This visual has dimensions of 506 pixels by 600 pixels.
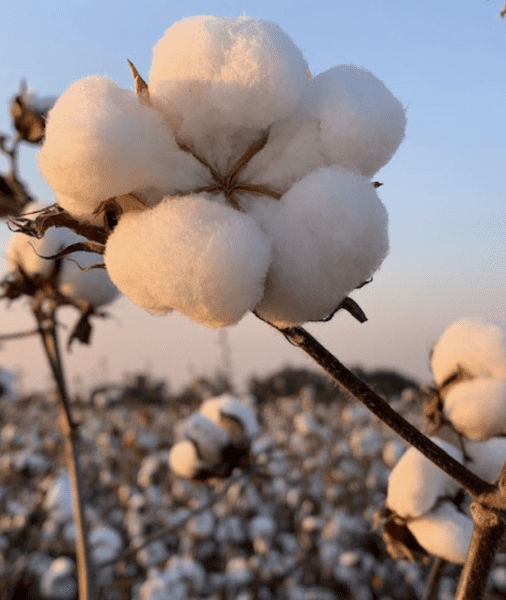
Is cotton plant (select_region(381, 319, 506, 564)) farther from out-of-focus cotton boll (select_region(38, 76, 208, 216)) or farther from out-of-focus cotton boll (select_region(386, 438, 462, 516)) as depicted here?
out-of-focus cotton boll (select_region(38, 76, 208, 216))

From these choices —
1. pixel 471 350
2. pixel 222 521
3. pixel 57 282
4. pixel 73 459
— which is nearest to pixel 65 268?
pixel 57 282

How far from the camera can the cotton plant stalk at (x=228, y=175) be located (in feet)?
1.65

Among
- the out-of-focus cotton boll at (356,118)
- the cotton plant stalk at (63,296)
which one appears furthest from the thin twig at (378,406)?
the cotton plant stalk at (63,296)

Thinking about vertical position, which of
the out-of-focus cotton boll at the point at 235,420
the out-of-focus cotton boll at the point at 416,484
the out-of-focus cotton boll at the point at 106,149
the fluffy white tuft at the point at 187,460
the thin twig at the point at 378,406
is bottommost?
the fluffy white tuft at the point at 187,460

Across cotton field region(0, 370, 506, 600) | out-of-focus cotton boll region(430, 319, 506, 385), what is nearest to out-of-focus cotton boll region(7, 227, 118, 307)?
out-of-focus cotton boll region(430, 319, 506, 385)

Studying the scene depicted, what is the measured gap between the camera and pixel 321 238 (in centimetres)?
51

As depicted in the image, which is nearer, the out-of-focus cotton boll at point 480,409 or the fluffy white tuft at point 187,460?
the out-of-focus cotton boll at point 480,409

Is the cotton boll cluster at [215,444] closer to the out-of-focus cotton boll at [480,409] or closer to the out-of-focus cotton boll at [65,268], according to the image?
the out-of-focus cotton boll at [65,268]

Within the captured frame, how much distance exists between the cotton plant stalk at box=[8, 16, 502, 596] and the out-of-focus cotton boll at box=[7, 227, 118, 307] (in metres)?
0.81

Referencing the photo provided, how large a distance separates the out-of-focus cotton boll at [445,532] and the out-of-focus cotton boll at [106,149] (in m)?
0.78

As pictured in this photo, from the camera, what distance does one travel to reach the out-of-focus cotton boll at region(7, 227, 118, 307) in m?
1.39

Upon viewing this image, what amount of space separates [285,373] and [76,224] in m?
16.4

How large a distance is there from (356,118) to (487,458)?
73cm

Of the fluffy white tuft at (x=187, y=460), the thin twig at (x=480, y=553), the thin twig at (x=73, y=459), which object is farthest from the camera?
the fluffy white tuft at (x=187, y=460)
